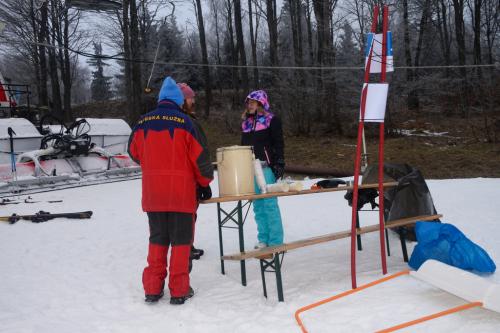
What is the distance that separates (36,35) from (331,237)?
2529 cm

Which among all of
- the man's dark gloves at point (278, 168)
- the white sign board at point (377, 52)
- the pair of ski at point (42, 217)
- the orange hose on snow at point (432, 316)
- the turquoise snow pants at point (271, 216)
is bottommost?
the orange hose on snow at point (432, 316)

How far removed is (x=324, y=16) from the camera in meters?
16.1

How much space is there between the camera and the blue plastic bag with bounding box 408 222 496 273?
3602 millimetres

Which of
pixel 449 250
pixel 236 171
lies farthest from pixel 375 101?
pixel 449 250

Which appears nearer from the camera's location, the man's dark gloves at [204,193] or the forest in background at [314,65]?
the man's dark gloves at [204,193]

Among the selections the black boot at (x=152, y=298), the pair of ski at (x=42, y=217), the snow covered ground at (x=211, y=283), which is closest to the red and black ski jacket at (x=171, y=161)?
the black boot at (x=152, y=298)

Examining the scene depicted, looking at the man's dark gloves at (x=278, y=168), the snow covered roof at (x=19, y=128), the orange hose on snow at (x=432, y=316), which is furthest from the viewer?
the snow covered roof at (x=19, y=128)

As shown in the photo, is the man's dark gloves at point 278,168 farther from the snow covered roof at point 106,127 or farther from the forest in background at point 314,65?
the snow covered roof at point 106,127

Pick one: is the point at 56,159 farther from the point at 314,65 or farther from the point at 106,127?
the point at 314,65

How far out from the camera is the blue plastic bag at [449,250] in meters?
3.60

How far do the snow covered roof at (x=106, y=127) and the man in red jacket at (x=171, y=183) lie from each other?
29.0 feet

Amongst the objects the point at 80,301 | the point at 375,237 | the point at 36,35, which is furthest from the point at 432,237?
the point at 36,35

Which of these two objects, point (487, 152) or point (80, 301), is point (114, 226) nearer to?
point (80, 301)

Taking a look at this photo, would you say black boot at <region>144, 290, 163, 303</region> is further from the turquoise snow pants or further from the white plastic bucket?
the turquoise snow pants
